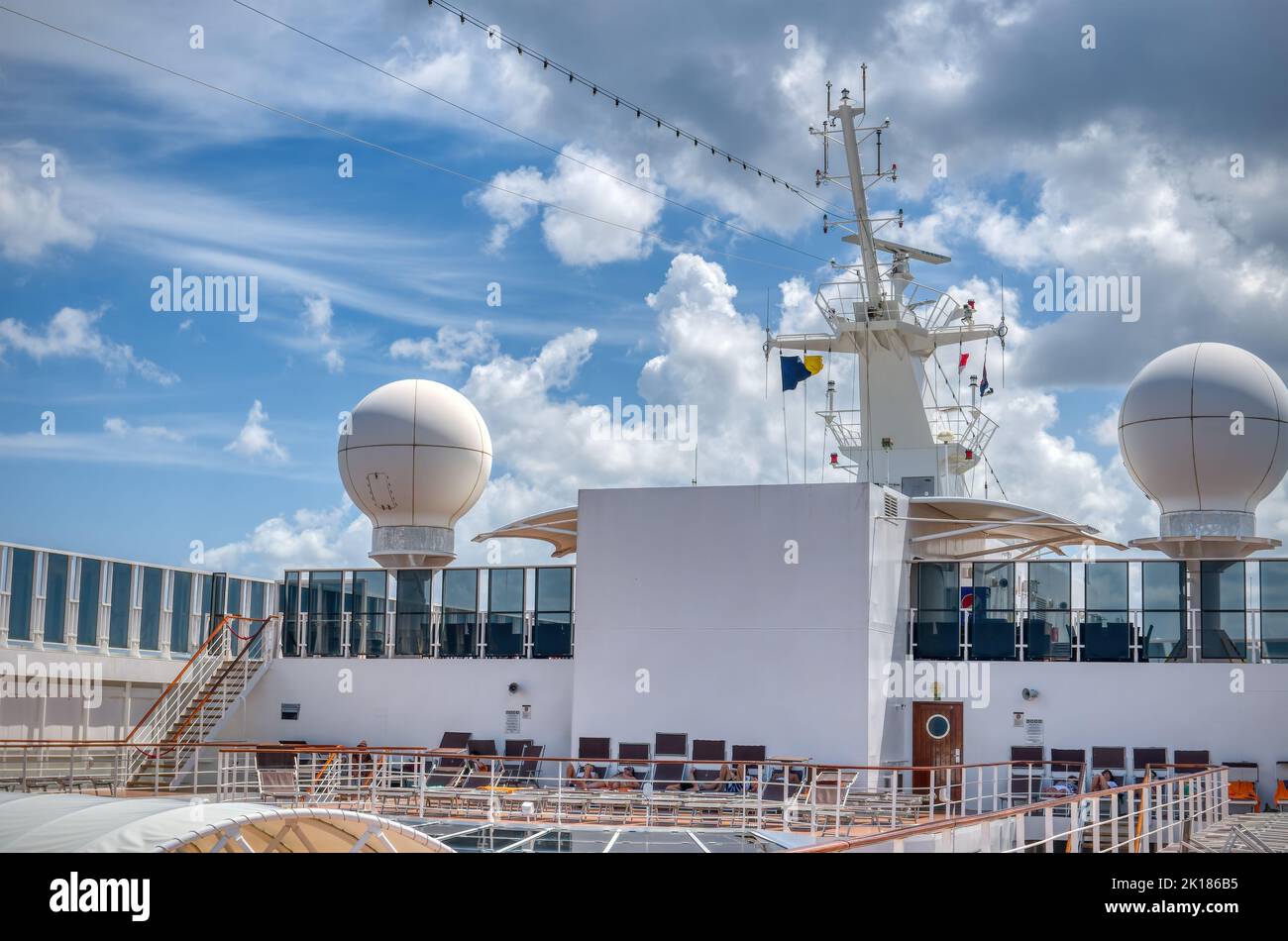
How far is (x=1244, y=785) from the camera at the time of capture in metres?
20.8

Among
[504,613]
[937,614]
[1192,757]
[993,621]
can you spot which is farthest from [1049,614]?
[504,613]

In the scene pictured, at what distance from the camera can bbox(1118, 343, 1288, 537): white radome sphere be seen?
2442 centimetres

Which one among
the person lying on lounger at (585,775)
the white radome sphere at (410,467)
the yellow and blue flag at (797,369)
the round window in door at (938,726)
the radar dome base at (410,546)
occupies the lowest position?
the person lying on lounger at (585,775)

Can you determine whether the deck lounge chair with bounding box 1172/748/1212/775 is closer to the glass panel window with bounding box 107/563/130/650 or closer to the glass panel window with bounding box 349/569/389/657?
the glass panel window with bounding box 349/569/389/657

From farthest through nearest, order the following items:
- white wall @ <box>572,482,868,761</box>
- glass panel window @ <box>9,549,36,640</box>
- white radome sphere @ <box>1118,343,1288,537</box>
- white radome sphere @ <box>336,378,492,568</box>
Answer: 1. white radome sphere @ <box>336,378,492,568</box>
2. white radome sphere @ <box>1118,343,1288,537</box>
3. glass panel window @ <box>9,549,36,640</box>
4. white wall @ <box>572,482,868,761</box>

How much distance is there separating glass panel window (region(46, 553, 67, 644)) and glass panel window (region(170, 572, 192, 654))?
3.55 m

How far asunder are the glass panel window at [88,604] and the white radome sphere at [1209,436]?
62.7 ft

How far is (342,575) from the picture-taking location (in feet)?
86.3

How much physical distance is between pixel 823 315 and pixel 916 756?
8936mm

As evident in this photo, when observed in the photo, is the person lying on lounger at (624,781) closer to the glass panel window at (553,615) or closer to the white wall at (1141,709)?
the glass panel window at (553,615)

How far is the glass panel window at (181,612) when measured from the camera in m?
28.6

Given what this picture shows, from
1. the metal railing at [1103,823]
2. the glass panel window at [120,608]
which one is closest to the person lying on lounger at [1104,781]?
the metal railing at [1103,823]

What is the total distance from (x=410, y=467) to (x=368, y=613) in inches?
129

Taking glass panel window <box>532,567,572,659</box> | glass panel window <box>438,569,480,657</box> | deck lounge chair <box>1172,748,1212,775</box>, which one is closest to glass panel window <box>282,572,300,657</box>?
glass panel window <box>438,569,480,657</box>
